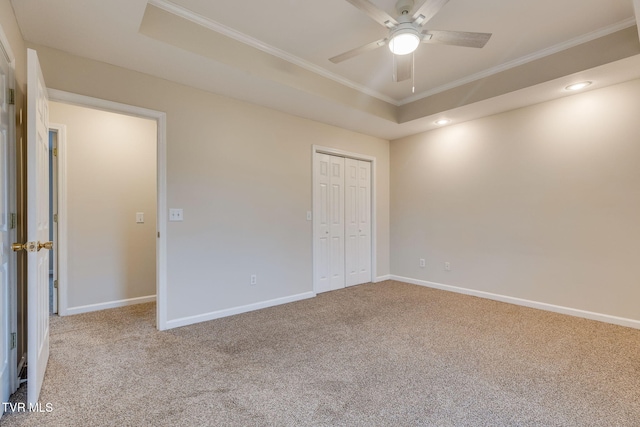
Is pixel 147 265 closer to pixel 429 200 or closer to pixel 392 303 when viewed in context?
pixel 392 303

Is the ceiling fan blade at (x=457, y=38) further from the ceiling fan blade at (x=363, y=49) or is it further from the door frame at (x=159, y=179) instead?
the door frame at (x=159, y=179)

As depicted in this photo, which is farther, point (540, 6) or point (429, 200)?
point (429, 200)

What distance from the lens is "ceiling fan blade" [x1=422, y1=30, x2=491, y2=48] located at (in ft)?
6.70

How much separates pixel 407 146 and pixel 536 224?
214 cm

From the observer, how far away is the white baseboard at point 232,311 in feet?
9.66

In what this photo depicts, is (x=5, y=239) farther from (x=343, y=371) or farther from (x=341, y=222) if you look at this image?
(x=341, y=222)

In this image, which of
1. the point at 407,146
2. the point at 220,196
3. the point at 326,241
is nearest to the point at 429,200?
the point at 407,146

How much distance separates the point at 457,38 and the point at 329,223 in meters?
Result: 2.77

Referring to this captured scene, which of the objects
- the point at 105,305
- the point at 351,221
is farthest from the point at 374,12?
the point at 105,305

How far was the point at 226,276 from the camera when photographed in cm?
328

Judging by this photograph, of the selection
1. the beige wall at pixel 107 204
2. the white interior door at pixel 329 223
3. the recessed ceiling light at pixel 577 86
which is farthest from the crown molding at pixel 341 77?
the beige wall at pixel 107 204

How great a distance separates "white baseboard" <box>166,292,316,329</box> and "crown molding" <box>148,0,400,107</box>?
266 centimetres

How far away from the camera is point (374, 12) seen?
1.89 meters

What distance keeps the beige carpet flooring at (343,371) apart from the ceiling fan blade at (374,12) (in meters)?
2.34
